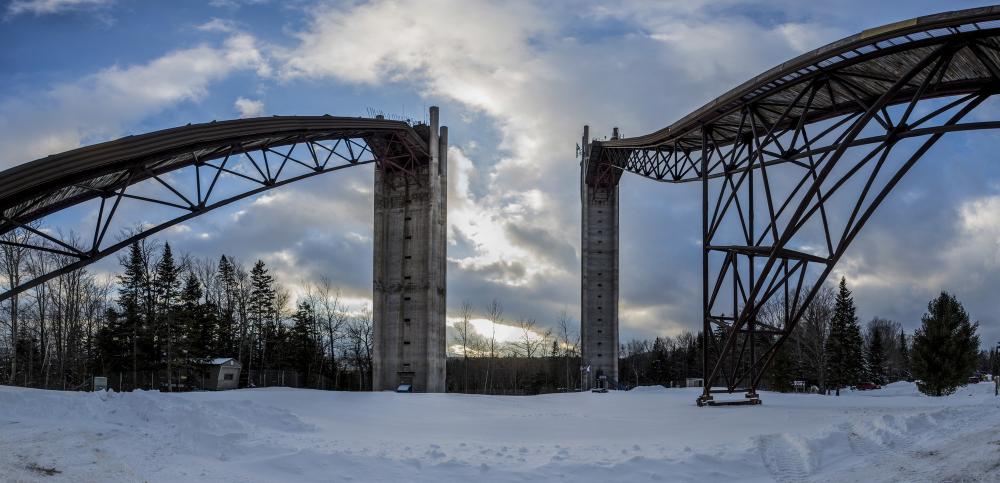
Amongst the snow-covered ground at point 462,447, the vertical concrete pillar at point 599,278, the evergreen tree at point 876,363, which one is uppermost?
the vertical concrete pillar at point 599,278

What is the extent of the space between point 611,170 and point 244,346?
3389cm

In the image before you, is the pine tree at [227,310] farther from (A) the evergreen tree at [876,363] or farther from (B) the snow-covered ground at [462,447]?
(A) the evergreen tree at [876,363]

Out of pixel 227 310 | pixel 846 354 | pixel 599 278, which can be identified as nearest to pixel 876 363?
pixel 846 354

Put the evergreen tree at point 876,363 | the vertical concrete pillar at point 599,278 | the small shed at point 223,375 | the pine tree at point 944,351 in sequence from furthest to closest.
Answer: the evergreen tree at point 876,363, the vertical concrete pillar at point 599,278, the small shed at point 223,375, the pine tree at point 944,351

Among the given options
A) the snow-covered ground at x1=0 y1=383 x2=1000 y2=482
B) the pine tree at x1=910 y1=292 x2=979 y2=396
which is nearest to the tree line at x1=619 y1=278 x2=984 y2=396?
the pine tree at x1=910 y1=292 x2=979 y2=396

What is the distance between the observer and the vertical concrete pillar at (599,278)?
167 feet

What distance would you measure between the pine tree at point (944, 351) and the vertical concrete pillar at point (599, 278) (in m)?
19.3

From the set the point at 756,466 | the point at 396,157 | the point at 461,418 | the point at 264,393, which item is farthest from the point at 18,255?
the point at 756,466

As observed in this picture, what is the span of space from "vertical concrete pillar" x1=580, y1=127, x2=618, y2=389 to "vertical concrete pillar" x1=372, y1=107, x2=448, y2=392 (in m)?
12.4

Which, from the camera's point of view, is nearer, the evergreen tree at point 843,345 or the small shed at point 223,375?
the small shed at point 223,375

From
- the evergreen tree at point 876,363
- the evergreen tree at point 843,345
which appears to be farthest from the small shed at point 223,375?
the evergreen tree at point 876,363

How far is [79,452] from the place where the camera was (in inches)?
553

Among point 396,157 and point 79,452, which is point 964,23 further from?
point 396,157

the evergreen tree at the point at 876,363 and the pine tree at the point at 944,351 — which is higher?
the pine tree at the point at 944,351
